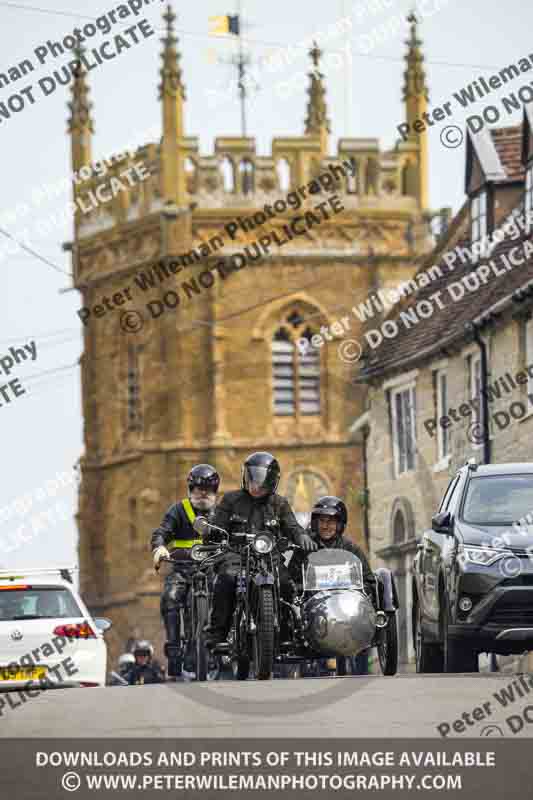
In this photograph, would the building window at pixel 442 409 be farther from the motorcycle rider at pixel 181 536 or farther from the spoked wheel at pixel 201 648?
the spoked wheel at pixel 201 648

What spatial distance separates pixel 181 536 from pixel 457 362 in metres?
21.9

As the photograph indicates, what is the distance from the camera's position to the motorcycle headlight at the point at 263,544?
17.4m

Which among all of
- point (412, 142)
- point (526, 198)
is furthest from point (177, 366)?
point (526, 198)

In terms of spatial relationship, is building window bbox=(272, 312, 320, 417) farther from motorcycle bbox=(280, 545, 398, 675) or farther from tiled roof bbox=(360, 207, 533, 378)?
motorcycle bbox=(280, 545, 398, 675)

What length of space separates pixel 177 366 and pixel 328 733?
59.5 metres

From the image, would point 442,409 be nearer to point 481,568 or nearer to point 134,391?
point 481,568

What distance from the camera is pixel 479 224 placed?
4366 cm

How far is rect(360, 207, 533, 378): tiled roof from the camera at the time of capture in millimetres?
39281

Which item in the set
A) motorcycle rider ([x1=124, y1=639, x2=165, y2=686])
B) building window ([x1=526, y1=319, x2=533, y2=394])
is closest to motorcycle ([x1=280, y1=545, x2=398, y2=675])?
motorcycle rider ([x1=124, y1=639, x2=165, y2=686])

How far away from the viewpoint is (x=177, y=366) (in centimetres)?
7231

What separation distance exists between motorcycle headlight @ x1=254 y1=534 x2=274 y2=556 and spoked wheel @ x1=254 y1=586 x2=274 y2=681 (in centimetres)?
27

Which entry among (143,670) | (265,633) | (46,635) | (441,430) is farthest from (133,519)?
(265,633)

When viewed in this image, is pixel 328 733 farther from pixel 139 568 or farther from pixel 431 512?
pixel 139 568

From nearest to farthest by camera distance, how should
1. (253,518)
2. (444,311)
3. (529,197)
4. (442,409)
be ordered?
(253,518) → (529,197) → (442,409) → (444,311)
